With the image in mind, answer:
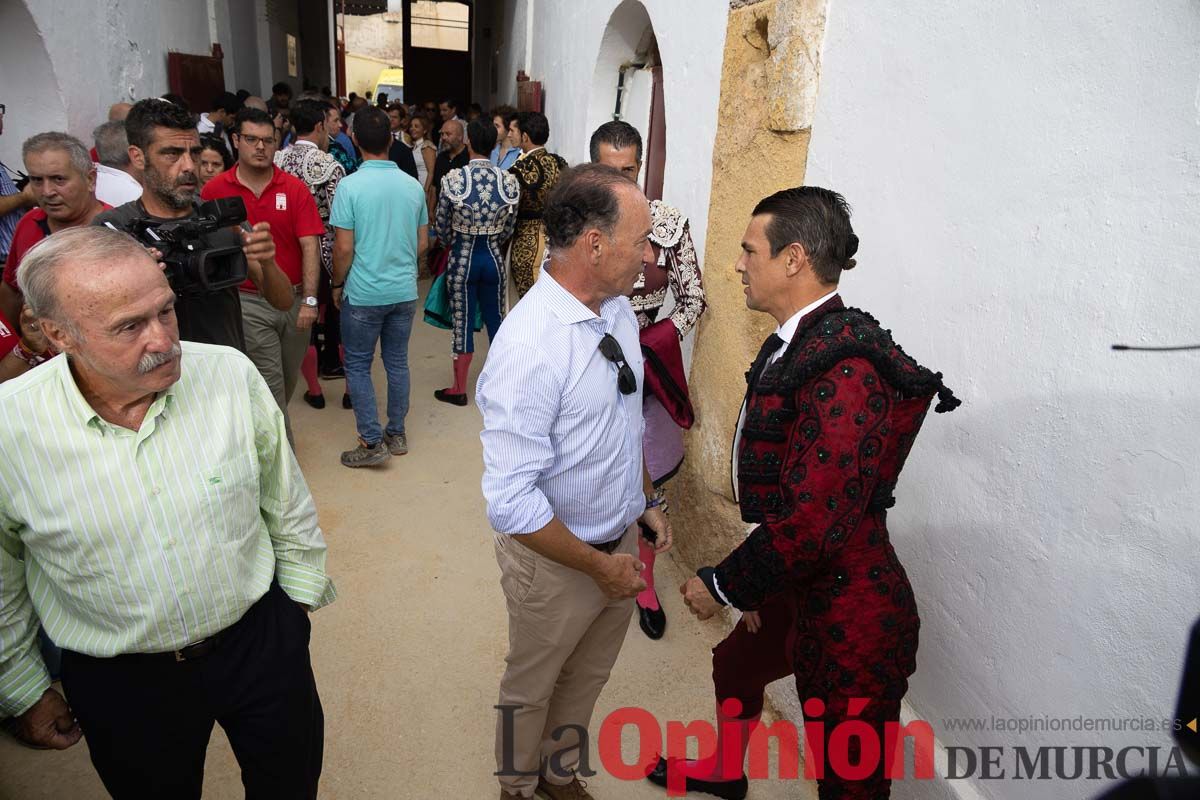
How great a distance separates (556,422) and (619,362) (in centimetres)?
23

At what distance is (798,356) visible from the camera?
173 centimetres

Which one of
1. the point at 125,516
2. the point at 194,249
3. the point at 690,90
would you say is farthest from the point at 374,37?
the point at 125,516

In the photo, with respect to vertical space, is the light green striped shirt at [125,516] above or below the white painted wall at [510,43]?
below

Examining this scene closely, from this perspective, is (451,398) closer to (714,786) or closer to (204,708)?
(714,786)

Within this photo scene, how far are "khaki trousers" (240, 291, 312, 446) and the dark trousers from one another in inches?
79.2

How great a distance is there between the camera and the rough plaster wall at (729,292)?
2.90m

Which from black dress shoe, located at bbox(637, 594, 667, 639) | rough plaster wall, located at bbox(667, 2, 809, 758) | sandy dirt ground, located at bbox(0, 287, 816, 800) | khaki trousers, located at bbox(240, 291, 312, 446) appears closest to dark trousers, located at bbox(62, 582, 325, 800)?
sandy dirt ground, located at bbox(0, 287, 816, 800)

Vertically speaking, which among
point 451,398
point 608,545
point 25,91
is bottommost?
point 451,398

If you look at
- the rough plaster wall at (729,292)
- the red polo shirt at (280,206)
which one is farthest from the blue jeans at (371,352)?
the rough plaster wall at (729,292)

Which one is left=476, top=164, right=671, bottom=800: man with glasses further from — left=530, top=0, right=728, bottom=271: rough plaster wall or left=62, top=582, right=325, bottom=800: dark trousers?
left=530, top=0, right=728, bottom=271: rough plaster wall

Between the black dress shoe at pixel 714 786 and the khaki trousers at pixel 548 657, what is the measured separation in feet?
1.04

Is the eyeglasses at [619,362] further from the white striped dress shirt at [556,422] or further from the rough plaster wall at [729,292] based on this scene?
the rough plaster wall at [729,292]

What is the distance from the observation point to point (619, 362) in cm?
191

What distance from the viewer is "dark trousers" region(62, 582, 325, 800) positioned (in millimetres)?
1587
